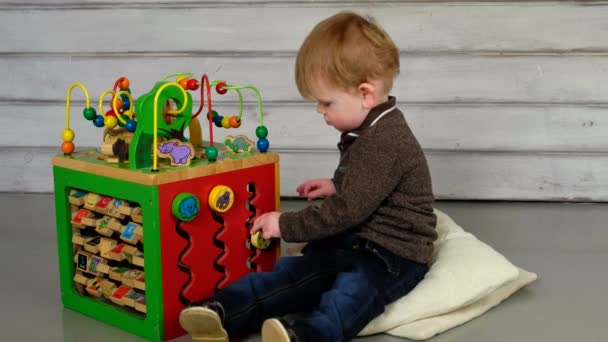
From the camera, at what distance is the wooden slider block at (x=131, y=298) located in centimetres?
140

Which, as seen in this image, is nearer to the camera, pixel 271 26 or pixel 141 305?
→ pixel 141 305

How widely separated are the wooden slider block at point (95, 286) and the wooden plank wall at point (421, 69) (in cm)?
106

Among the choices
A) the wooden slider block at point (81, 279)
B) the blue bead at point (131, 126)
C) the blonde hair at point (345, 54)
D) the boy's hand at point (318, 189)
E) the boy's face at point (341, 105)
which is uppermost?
the blonde hair at point (345, 54)

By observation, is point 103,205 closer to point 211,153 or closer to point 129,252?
point 129,252

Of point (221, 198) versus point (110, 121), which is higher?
point (110, 121)

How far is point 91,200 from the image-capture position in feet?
4.72

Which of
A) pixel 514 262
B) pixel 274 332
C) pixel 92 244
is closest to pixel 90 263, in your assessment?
pixel 92 244

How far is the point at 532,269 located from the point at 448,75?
79 cm

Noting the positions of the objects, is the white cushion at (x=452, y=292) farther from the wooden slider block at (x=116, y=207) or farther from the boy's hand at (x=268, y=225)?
the wooden slider block at (x=116, y=207)

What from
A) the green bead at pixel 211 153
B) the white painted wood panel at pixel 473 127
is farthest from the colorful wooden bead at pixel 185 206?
the white painted wood panel at pixel 473 127

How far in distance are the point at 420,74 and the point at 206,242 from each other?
1181 mm

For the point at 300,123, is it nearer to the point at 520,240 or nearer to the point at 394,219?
the point at 520,240

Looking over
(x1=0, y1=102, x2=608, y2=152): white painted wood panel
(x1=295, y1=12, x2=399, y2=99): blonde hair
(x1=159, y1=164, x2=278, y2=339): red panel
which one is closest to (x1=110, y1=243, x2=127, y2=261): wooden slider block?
(x1=159, y1=164, x2=278, y2=339): red panel

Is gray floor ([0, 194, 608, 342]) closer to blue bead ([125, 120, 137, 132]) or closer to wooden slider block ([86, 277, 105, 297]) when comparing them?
wooden slider block ([86, 277, 105, 297])
